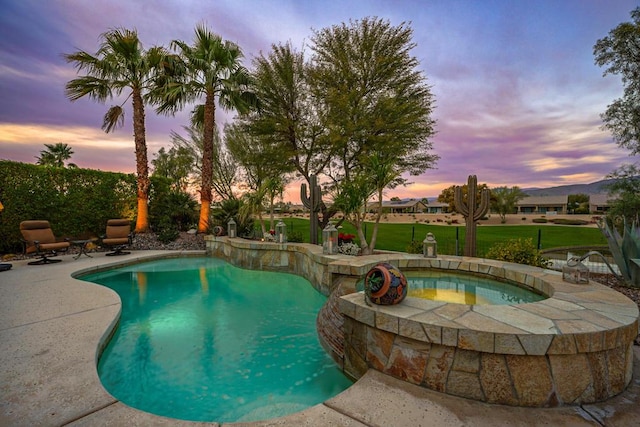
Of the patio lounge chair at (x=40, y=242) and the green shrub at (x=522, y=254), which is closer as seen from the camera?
the green shrub at (x=522, y=254)

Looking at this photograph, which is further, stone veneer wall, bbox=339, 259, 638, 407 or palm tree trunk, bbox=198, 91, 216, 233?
palm tree trunk, bbox=198, 91, 216, 233

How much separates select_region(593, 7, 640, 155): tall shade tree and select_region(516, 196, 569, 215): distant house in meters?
46.1

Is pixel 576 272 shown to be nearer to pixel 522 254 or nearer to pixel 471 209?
pixel 522 254

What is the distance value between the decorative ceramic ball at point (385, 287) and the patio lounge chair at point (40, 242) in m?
→ 9.72

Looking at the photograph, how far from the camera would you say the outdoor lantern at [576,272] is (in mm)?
3408

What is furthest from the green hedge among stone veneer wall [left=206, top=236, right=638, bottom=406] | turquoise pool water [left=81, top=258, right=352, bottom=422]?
stone veneer wall [left=206, top=236, right=638, bottom=406]

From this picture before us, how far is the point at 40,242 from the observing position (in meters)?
8.12

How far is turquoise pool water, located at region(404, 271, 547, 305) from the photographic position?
3.42 metres

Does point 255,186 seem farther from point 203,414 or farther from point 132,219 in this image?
point 203,414

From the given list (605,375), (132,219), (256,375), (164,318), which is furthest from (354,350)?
(132,219)

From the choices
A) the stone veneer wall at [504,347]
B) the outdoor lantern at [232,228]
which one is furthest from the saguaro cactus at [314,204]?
the stone veneer wall at [504,347]

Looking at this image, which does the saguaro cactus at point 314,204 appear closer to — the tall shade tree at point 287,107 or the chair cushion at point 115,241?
the tall shade tree at point 287,107

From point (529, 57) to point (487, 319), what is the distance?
9761 mm

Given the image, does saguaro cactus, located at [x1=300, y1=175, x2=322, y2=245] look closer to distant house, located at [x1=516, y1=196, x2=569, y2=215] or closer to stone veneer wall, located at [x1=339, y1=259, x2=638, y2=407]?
stone veneer wall, located at [x1=339, y1=259, x2=638, y2=407]
